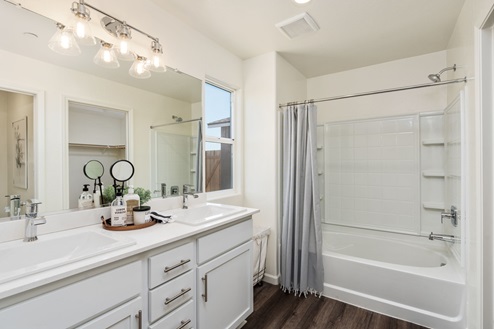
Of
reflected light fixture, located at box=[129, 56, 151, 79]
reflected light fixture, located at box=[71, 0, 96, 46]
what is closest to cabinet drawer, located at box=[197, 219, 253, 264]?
reflected light fixture, located at box=[129, 56, 151, 79]

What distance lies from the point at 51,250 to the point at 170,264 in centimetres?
56

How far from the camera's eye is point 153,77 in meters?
1.82

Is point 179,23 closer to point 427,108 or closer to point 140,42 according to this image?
point 140,42

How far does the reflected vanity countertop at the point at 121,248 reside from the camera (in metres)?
0.77

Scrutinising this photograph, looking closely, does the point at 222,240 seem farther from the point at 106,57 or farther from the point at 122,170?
the point at 106,57

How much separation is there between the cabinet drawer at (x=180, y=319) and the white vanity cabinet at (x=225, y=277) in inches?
2.0

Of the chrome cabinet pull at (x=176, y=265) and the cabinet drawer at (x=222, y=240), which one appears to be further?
the cabinet drawer at (x=222, y=240)

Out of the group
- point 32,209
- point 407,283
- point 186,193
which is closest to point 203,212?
point 186,193

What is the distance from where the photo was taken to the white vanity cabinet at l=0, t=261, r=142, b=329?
0.78 meters

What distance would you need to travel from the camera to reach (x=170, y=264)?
1.22m

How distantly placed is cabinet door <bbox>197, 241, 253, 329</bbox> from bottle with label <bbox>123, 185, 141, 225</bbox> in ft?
1.68

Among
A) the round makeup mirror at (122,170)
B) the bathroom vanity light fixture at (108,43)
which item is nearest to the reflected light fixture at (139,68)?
the bathroom vanity light fixture at (108,43)

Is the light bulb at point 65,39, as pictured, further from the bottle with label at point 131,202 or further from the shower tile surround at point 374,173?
the shower tile surround at point 374,173

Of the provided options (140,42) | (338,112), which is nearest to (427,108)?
(338,112)
